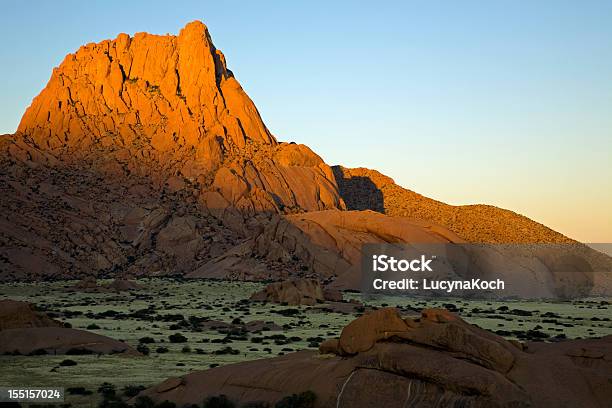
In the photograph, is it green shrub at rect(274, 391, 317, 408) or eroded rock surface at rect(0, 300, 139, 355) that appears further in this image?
eroded rock surface at rect(0, 300, 139, 355)

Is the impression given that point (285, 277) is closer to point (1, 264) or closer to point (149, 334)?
point (1, 264)

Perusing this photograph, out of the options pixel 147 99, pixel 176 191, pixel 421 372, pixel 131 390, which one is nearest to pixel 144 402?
pixel 131 390

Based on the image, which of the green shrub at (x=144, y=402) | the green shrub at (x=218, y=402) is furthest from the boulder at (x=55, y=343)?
the green shrub at (x=218, y=402)

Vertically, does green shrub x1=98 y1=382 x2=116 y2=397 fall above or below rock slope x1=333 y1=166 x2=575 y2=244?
below

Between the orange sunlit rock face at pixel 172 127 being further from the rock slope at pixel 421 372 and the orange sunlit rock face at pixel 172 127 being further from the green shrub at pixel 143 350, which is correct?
the rock slope at pixel 421 372

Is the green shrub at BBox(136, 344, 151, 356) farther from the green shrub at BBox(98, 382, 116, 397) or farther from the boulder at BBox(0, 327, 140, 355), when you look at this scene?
the green shrub at BBox(98, 382, 116, 397)

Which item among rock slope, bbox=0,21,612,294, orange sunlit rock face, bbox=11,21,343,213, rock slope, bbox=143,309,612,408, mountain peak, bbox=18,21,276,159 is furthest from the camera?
mountain peak, bbox=18,21,276,159

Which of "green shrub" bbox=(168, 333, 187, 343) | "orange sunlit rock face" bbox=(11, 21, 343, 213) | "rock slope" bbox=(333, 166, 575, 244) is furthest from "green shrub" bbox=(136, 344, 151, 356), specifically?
"rock slope" bbox=(333, 166, 575, 244)

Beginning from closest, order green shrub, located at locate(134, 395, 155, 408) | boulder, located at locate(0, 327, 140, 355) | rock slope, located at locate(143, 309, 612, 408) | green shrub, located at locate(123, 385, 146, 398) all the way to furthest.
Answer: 1. rock slope, located at locate(143, 309, 612, 408)
2. green shrub, located at locate(134, 395, 155, 408)
3. green shrub, located at locate(123, 385, 146, 398)
4. boulder, located at locate(0, 327, 140, 355)

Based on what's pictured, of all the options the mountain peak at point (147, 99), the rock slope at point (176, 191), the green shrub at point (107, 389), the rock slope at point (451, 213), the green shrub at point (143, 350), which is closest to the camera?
the green shrub at point (107, 389)

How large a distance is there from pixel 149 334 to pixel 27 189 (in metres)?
97.9

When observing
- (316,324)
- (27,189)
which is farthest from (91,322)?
(27,189)

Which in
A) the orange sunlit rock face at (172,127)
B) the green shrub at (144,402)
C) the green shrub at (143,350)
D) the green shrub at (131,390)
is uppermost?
the orange sunlit rock face at (172,127)

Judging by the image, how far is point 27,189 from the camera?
140000 mm
